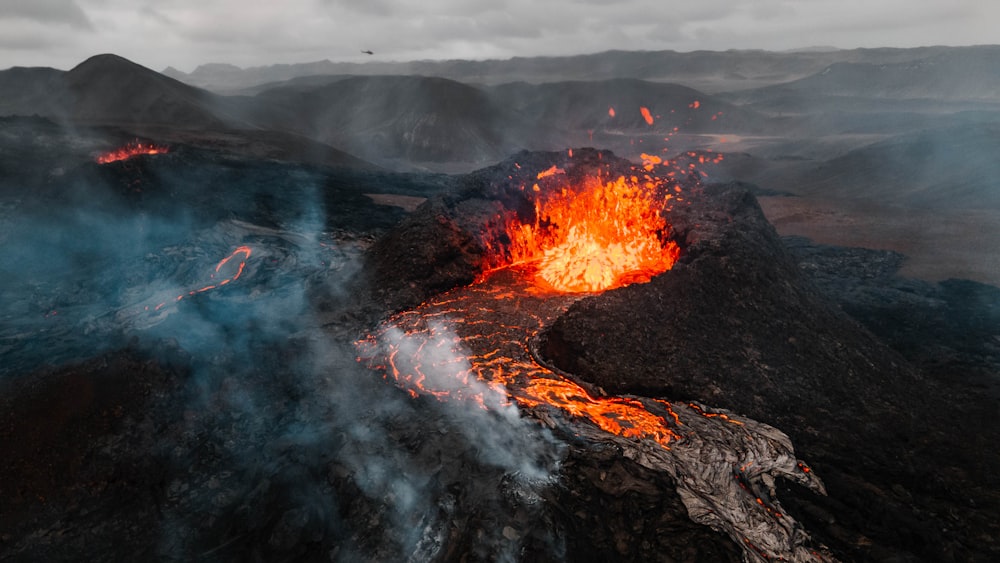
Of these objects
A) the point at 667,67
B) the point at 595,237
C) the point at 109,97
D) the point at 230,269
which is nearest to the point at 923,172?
the point at 595,237

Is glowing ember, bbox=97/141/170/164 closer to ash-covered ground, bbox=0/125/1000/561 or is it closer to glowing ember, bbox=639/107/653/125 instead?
ash-covered ground, bbox=0/125/1000/561

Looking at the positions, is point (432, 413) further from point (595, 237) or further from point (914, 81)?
point (914, 81)

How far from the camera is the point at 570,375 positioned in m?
8.80

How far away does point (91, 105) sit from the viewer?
49062mm

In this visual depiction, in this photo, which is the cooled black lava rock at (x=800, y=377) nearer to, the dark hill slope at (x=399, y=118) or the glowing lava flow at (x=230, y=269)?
the glowing lava flow at (x=230, y=269)

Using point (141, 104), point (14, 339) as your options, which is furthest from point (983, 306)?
point (141, 104)

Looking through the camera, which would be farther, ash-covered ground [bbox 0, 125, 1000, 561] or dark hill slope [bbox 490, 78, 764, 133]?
dark hill slope [bbox 490, 78, 764, 133]

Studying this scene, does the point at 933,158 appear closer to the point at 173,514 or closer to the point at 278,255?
the point at 278,255

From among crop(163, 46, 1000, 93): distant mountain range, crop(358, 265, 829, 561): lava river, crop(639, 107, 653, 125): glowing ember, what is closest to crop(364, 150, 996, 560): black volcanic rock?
crop(358, 265, 829, 561): lava river

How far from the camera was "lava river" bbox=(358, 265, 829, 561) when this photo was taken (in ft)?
19.2

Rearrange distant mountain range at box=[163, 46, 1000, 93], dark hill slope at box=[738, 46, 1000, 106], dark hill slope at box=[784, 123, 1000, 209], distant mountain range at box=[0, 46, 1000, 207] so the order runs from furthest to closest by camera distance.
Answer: distant mountain range at box=[163, 46, 1000, 93] → dark hill slope at box=[738, 46, 1000, 106] → distant mountain range at box=[0, 46, 1000, 207] → dark hill slope at box=[784, 123, 1000, 209]

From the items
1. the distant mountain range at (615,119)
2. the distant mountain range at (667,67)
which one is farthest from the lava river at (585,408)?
the distant mountain range at (667,67)

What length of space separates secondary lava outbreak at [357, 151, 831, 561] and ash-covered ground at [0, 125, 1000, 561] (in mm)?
323

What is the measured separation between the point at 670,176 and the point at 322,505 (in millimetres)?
12260
